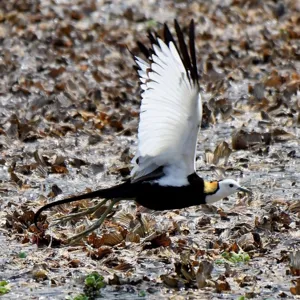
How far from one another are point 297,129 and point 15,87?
3.84 meters

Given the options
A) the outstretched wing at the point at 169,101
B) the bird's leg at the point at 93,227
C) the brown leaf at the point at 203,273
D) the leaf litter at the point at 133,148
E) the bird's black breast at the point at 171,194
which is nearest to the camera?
the brown leaf at the point at 203,273

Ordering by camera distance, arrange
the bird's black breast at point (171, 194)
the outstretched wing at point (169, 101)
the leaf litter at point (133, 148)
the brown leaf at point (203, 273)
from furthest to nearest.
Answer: the bird's black breast at point (171, 194)
the leaf litter at point (133, 148)
the outstretched wing at point (169, 101)
the brown leaf at point (203, 273)

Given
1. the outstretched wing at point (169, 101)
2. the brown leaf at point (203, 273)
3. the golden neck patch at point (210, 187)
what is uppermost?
the outstretched wing at point (169, 101)

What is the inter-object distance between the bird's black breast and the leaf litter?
34cm

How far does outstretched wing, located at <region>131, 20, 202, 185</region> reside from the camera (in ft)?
22.3

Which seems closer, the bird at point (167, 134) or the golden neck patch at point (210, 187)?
the bird at point (167, 134)

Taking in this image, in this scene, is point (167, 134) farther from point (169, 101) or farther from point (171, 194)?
point (171, 194)

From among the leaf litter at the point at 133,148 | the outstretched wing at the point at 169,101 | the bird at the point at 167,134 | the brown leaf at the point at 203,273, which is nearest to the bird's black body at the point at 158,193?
the bird at the point at 167,134

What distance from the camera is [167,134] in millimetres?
6980

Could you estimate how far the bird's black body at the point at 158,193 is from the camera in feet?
23.6

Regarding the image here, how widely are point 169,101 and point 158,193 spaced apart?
0.74 metres

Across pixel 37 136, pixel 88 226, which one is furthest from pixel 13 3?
pixel 88 226

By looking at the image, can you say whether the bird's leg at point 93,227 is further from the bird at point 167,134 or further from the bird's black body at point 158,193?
the bird's black body at point 158,193

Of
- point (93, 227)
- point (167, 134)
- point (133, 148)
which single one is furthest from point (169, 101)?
point (133, 148)
